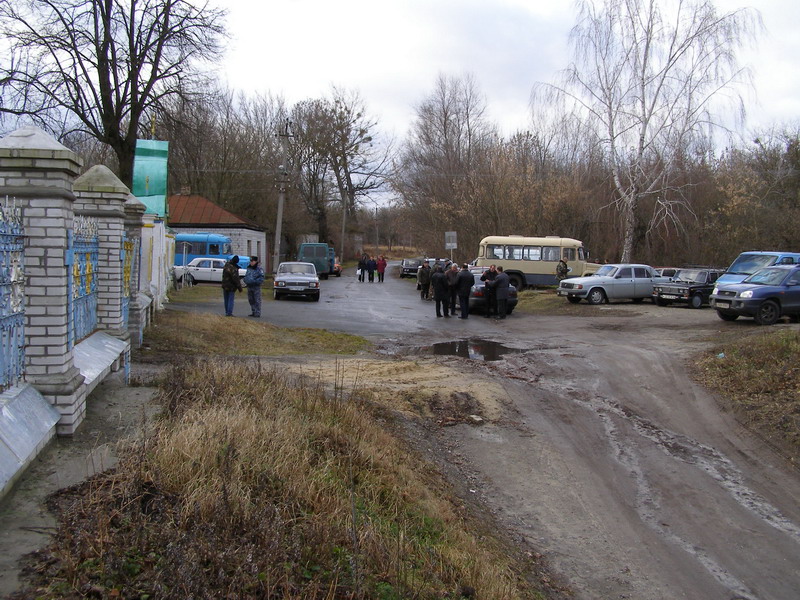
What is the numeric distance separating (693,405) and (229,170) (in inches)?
1701

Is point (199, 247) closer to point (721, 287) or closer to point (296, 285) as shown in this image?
point (296, 285)

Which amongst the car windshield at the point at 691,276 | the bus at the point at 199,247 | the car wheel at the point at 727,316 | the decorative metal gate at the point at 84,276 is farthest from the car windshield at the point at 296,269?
the decorative metal gate at the point at 84,276

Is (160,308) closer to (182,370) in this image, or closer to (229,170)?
(182,370)

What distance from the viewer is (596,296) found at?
984 inches

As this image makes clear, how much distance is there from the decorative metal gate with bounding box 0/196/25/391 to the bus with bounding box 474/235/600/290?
2747cm

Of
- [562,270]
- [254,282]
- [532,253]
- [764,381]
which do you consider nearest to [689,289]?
[562,270]

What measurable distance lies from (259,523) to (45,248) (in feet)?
9.06

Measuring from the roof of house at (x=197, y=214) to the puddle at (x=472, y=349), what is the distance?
31265 mm

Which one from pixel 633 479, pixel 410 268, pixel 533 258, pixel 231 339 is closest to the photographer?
pixel 633 479

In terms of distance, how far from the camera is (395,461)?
623cm

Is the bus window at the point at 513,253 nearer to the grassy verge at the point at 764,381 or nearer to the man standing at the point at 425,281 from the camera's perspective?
the man standing at the point at 425,281

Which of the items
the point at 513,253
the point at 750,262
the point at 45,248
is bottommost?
the point at 45,248

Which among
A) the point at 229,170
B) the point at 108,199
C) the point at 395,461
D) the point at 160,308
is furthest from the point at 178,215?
the point at 395,461

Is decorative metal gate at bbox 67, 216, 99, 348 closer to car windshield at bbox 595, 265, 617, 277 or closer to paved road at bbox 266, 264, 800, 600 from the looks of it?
paved road at bbox 266, 264, 800, 600
